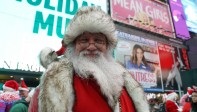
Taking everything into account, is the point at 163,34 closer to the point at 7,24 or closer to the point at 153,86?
the point at 153,86

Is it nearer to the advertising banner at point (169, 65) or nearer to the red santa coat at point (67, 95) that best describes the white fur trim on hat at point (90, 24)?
the red santa coat at point (67, 95)

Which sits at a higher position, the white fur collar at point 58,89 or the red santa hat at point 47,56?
the red santa hat at point 47,56

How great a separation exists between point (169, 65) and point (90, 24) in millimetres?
11173

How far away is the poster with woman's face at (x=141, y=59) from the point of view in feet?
32.0

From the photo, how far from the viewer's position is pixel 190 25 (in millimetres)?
14523

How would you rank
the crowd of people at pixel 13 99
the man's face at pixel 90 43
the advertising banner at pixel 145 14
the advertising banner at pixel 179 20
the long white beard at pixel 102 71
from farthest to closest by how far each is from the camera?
the advertising banner at pixel 179 20, the advertising banner at pixel 145 14, the crowd of people at pixel 13 99, the man's face at pixel 90 43, the long white beard at pixel 102 71

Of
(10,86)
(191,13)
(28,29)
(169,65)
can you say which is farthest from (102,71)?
(191,13)

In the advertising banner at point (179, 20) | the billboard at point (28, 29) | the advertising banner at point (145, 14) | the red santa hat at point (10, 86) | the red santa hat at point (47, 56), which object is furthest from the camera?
the advertising banner at point (179, 20)

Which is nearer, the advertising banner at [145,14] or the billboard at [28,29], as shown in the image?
the billboard at [28,29]

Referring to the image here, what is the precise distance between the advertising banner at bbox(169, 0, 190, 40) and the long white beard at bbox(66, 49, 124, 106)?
1273 cm

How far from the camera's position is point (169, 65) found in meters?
11.7

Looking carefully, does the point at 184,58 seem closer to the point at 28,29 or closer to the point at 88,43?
the point at 28,29

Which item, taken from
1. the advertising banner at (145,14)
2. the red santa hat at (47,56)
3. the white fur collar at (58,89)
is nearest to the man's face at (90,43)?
the white fur collar at (58,89)

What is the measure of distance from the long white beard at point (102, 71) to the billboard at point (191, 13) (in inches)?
568
